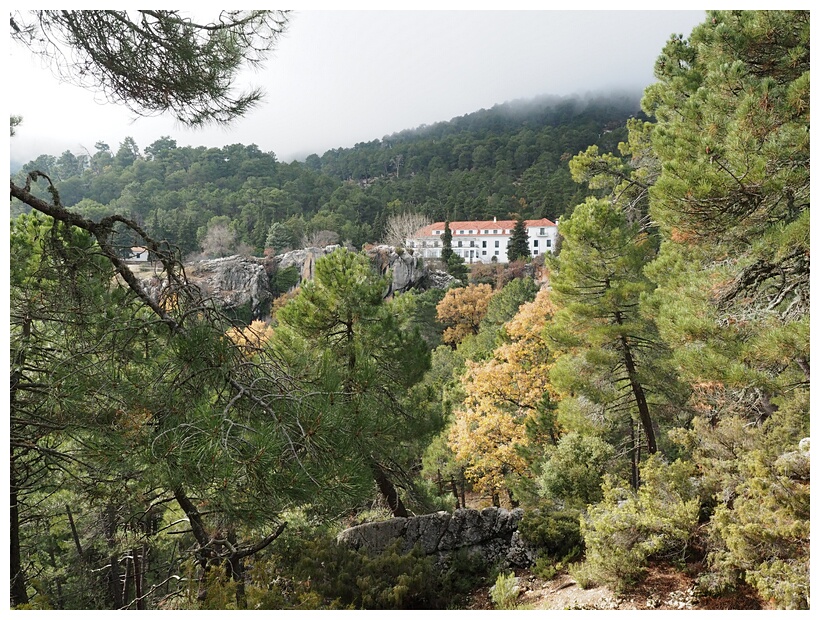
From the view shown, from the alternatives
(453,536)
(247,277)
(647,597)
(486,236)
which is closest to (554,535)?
(453,536)

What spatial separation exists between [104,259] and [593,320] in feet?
20.0

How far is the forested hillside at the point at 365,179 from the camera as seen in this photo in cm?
2139

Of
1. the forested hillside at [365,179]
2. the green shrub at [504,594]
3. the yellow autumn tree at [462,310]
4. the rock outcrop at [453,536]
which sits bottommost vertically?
the rock outcrop at [453,536]

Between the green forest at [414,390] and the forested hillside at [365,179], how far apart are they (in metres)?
8.07

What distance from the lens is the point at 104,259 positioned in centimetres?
194

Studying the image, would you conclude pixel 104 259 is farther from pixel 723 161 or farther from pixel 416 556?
pixel 416 556

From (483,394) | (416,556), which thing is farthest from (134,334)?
(483,394)

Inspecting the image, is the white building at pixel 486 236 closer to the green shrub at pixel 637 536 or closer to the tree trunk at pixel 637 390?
the tree trunk at pixel 637 390

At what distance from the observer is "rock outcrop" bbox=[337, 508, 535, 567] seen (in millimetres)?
5285

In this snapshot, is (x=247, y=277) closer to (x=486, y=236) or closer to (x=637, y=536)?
(x=637, y=536)

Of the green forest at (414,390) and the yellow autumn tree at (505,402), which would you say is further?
the yellow autumn tree at (505,402)

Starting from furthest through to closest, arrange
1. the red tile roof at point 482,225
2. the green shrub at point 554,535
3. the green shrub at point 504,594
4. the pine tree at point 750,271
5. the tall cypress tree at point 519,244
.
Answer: the red tile roof at point 482,225 < the tall cypress tree at point 519,244 < the green shrub at point 554,535 < the green shrub at point 504,594 < the pine tree at point 750,271

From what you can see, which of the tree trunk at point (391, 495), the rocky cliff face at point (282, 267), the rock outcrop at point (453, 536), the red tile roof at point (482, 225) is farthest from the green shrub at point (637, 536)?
the red tile roof at point (482, 225)

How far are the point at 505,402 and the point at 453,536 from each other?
3757mm
